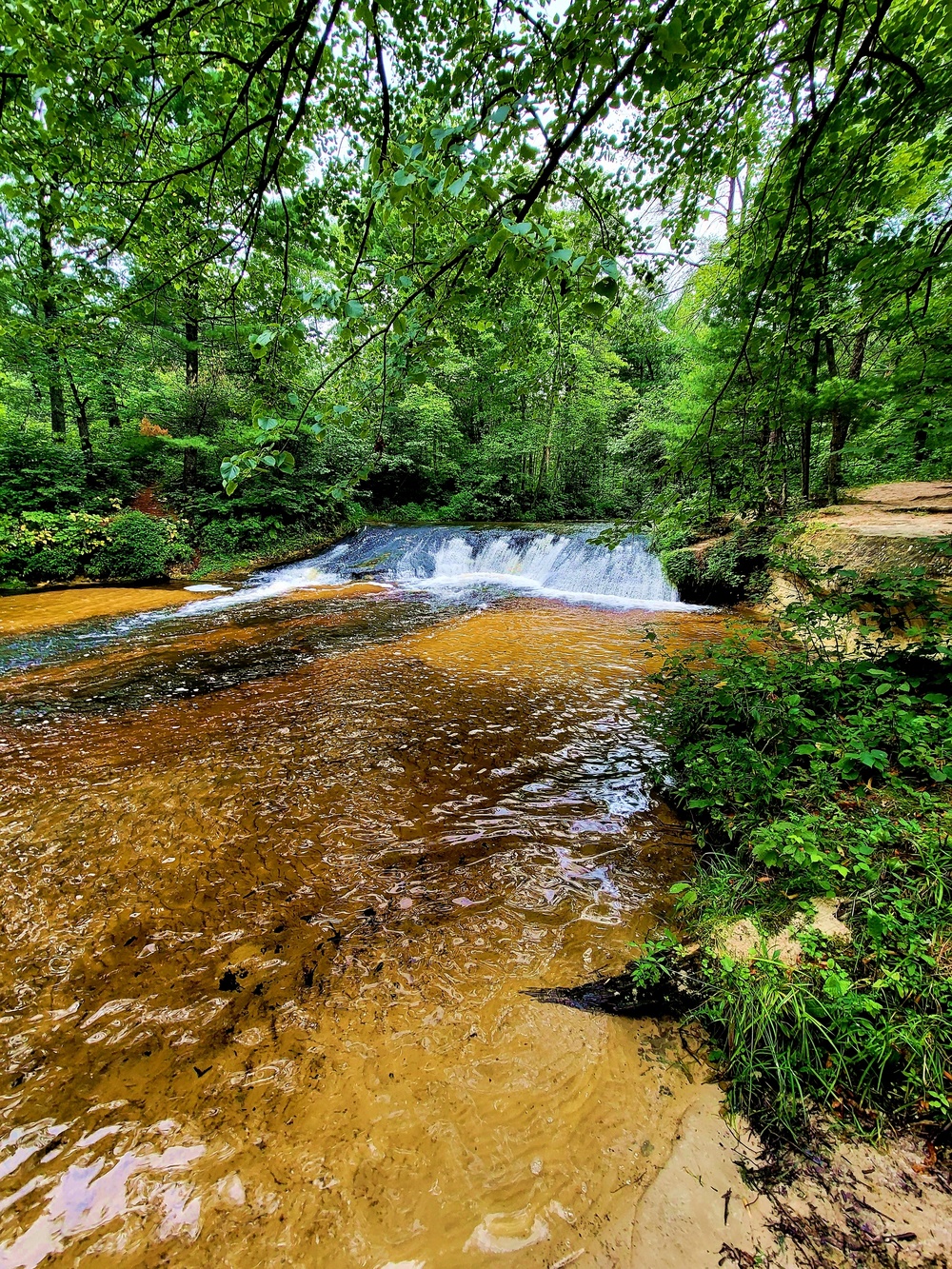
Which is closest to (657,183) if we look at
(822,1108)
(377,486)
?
(822,1108)

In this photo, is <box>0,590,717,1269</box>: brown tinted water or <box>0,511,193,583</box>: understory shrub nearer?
<box>0,590,717,1269</box>: brown tinted water

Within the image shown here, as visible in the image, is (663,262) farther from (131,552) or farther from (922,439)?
(131,552)

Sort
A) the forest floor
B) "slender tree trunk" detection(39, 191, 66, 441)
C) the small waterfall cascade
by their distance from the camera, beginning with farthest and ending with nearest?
the small waterfall cascade < "slender tree trunk" detection(39, 191, 66, 441) < the forest floor

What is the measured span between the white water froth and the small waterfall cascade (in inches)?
0.9

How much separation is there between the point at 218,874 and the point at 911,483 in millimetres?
11113

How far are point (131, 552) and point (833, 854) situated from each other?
42.7 feet

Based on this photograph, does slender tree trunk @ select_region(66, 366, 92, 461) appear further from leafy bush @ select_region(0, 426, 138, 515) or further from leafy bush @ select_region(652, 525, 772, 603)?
leafy bush @ select_region(652, 525, 772, 603)

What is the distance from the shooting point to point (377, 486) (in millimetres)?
18734

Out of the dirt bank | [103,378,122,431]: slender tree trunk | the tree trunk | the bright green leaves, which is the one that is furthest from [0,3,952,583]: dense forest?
the tree trunk

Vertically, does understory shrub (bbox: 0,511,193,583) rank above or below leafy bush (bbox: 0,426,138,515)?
below

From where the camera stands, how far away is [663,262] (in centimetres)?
317

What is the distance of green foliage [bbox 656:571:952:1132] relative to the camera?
4.19ft

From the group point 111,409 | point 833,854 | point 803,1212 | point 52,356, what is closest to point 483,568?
point 52,356

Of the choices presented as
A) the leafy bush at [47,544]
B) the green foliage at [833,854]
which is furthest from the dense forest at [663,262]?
the leafy bush at [47,544]
